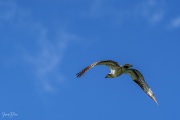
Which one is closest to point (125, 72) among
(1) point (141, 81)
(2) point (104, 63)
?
(1) point (141, 81)

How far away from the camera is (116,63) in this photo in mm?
29266

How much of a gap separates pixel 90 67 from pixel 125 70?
3.44m

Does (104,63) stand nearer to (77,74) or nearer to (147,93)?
(77,74)

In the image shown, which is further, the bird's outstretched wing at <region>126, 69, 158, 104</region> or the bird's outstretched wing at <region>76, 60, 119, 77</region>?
the bird's outstretched wing at <region>126, 69, 158, 104</region>

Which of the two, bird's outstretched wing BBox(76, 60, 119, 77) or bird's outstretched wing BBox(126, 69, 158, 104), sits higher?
bird's outstretched wing BBox(126, 69, 158, 104)

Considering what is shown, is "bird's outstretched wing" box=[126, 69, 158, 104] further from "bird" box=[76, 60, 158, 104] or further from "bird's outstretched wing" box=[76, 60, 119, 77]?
"bird's outstretched wing" box=[76, 60, 119, 77]

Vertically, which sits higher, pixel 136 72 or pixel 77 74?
pixel 136 72

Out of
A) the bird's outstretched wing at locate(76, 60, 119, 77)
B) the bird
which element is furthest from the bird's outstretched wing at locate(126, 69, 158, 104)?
the bird's outstretched wing at locate(76, 60, 119, 77)

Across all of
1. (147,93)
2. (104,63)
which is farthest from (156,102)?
(104,63)

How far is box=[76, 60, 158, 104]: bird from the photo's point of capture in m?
27.7

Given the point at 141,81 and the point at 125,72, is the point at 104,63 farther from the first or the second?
the point at 141,81

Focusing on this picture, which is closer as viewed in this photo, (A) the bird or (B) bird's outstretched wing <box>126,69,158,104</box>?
(A) the bird

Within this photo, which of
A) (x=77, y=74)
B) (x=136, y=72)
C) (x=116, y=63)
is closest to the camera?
(x=77, y=74)

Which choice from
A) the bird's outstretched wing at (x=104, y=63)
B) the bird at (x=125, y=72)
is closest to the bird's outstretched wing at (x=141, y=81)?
the bird at (x=125, y=72)
